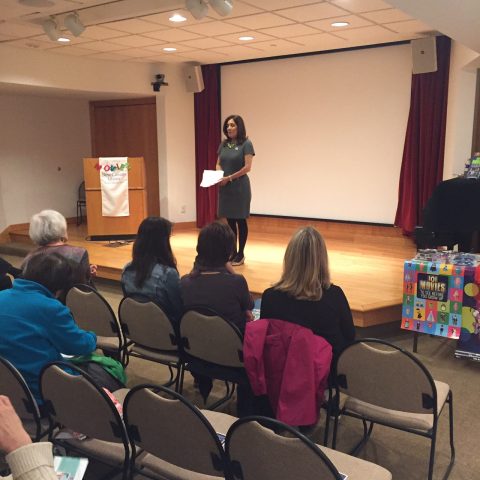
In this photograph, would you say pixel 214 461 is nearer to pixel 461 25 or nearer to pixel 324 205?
pixel 461 25

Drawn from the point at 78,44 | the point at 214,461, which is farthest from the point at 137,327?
the point at 78,44

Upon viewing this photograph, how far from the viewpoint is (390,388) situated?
6.95ft

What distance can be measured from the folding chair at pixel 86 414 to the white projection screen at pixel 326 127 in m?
5.49

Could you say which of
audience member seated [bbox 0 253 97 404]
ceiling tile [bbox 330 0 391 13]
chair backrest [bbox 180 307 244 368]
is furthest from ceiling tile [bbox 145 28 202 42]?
audience member seated [bbox 0 253 97 404]

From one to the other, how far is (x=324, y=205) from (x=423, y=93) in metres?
1.92

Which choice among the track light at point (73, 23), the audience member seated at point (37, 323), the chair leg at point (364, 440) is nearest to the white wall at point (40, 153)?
the track light at point (73, 23)

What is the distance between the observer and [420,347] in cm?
394

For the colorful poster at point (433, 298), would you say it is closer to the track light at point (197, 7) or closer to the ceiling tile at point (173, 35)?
the track light at point (197, 7)

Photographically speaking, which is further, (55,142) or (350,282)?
(55,142)

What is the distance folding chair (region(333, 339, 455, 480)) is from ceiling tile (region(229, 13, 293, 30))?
3890 millimetres

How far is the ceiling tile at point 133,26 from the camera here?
17.4 feet

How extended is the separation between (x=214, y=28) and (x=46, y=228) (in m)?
3.30

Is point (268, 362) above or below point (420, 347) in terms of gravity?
above

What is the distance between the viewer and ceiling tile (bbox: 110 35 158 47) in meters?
6.05
